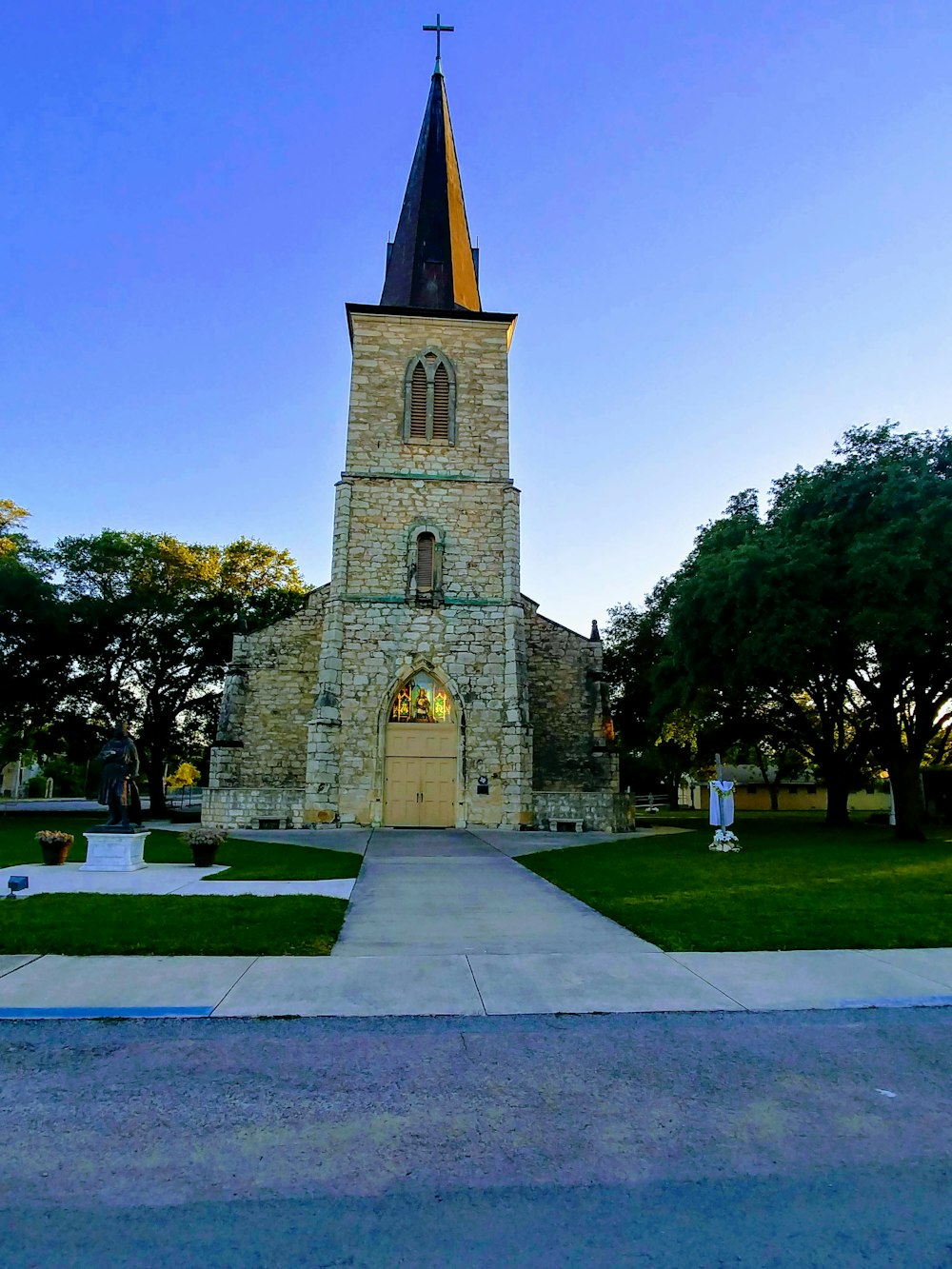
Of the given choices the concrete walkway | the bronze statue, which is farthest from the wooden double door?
the concrete walkway

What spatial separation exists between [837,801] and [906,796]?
10.0m

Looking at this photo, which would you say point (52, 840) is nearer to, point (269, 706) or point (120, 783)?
point (120, 783)

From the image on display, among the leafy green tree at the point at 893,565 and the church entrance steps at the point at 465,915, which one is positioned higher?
the leafy green tree at the point at 893,565

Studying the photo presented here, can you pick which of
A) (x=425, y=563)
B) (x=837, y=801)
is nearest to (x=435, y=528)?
(x=425, y=563)

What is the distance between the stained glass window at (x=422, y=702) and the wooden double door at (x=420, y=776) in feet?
0.82

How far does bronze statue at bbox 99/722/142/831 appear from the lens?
1330 centimetres

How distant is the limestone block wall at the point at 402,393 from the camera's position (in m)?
25.7

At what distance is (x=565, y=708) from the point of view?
26.4 meters

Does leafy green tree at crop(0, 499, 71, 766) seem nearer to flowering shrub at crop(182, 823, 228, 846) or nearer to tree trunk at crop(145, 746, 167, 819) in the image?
tree trunk at crop(145, 746, 167, 819)

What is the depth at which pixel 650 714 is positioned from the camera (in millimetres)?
27562

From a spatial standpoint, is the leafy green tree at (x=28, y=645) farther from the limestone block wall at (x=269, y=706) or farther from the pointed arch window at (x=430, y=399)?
the pointed arch window at (x=430, y=399)

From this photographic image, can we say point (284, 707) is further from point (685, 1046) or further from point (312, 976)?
point (685, 1046)

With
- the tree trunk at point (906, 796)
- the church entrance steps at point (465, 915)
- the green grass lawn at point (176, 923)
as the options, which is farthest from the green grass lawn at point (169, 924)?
the tree trunk at point (906, 796)

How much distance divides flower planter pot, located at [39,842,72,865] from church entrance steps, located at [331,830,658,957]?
17.0 ft
